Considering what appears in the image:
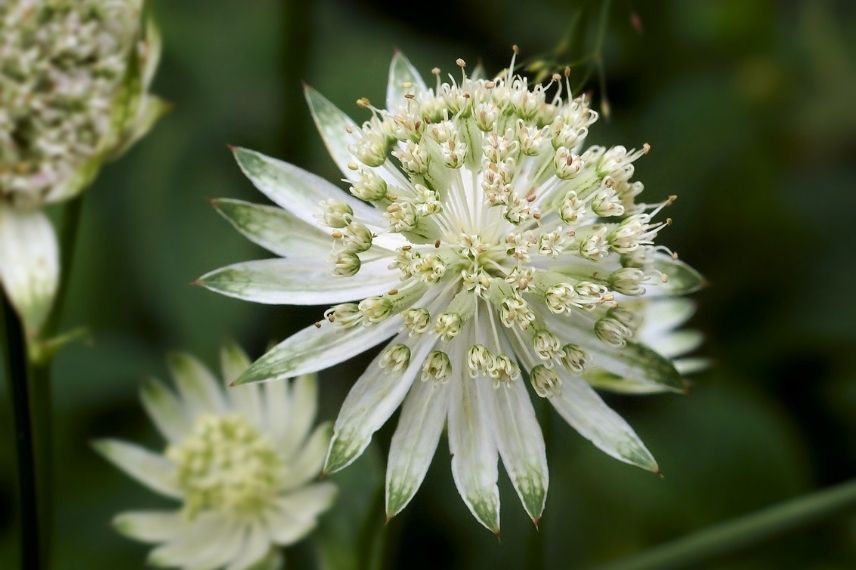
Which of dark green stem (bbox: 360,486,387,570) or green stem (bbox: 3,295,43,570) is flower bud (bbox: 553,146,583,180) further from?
green stem (bbox: 3,295,43,570)

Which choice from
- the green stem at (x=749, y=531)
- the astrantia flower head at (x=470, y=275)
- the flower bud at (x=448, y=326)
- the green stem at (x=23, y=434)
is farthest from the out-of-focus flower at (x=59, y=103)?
the green stem at (x=749, y=531)

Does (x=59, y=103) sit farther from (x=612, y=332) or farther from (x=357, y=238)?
(x=612, y=332)

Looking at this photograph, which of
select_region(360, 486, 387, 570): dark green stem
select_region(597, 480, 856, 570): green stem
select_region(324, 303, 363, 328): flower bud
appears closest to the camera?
select_region(324, 303, 363, 328): flower bud

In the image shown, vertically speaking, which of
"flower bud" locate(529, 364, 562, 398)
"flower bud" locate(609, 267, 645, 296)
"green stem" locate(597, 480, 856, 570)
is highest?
"flower bud" locate(609, 267, 645, 296)

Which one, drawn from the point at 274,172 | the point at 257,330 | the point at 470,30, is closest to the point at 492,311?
the point at 274,172

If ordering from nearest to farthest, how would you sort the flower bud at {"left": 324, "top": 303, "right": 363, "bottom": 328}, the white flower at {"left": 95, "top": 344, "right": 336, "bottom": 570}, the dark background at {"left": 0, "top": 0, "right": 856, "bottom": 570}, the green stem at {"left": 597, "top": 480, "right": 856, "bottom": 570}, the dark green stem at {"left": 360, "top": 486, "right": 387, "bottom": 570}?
the flower bud at {"left": 324, "top": 303, "right": 363, "bottom": 328} < the dark green stem at {"left": 360, "top": 486, "right": 387, "bottom": 570} < the green stem at {"left": 597, "top": 480, "right": 856, "bottom": 570} < the white flower at {"left": 95, "top": 344, "right": 336, "bottom": 570} < the dark background at {"left": 0, "top": 0, "right": 856, "bottom": 570}

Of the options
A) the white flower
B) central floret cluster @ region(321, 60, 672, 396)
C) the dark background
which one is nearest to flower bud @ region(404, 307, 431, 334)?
central floret cluster @ region(321, 60, 672, 396)

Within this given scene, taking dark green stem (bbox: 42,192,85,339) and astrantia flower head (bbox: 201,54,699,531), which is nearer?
astrantia flower head (bbox: 201,54,699,531)

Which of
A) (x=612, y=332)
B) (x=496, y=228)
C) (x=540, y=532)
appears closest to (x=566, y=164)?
(x=496, y=228)
